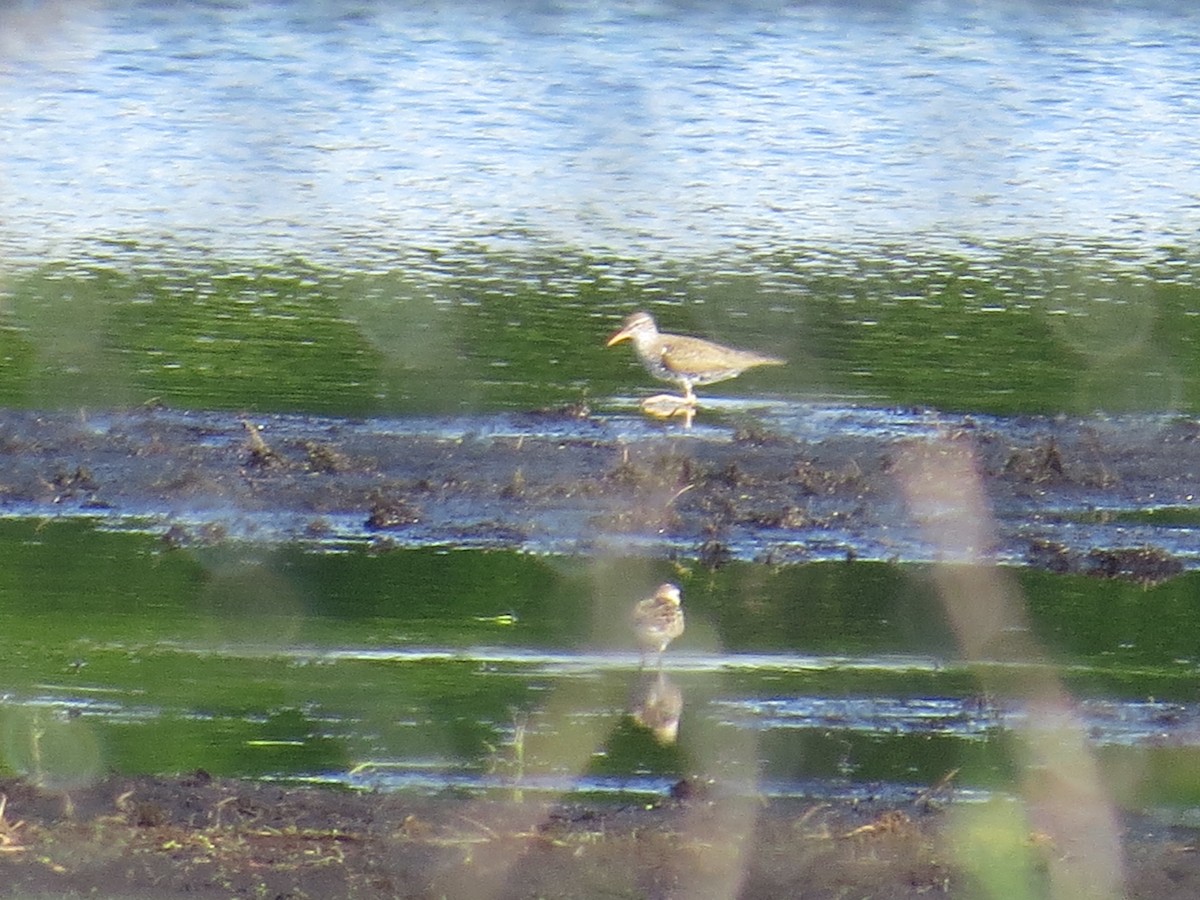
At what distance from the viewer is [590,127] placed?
22.9 m

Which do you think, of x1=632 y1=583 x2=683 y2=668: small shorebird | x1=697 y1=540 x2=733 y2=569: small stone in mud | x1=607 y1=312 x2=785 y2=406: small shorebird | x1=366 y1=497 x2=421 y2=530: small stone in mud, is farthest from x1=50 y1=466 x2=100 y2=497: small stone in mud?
x1=632 y1=583 x2=683 y2=668: small shorebird

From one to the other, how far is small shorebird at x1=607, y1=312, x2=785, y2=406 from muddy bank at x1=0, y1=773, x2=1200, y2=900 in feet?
18.0

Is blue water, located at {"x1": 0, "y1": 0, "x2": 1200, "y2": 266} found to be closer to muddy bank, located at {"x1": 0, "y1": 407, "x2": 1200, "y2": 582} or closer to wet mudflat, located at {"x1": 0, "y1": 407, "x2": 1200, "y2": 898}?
muddy bank, located at {"x1": 0, "y1": 407, "x2": 1200, "y2": 582}

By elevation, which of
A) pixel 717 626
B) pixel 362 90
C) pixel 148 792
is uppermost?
pixel 148 792

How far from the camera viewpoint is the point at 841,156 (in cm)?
2202

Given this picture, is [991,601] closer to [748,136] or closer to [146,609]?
[146,609]

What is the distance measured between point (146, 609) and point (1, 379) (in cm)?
401

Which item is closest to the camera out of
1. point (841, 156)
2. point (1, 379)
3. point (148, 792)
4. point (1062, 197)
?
point (148, 792)

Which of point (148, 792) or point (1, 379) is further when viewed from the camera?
point (1, 379)

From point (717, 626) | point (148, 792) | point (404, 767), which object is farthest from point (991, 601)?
point (148, 792)

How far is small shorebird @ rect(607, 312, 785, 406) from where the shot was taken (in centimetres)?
1202

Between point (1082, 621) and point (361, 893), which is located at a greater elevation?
point (361, 893)

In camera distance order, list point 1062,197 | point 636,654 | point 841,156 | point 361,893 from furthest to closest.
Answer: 1. point 841,156
2. point 1062,197
3. point 636,654
4. point 361,893

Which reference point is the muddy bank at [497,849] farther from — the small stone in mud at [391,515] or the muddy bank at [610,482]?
the small stone in mud at [391,515]
